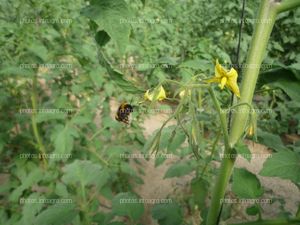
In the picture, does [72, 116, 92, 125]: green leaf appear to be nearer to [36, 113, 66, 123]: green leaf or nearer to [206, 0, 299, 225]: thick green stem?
[36, 113, 66, 123]: green leaf

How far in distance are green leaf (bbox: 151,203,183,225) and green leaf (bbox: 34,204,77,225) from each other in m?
0.26

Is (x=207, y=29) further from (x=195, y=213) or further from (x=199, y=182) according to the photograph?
(x=199, y=182)

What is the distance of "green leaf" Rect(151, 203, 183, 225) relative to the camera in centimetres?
114

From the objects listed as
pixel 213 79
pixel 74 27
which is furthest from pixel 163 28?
pixel 213 79

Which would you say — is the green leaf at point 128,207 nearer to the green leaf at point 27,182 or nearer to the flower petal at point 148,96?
the flower petal at point 148,96

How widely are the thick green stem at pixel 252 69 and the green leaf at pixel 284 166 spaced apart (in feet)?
0.37

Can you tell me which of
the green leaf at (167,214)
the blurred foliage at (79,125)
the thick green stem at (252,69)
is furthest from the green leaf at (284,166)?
the green leaf at (167,214)

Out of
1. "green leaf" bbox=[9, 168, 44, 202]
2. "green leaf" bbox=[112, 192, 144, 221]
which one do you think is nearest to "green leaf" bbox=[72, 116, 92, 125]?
"green leaf" bbox=[9, 168, 44, 202]

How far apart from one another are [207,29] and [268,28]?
13.5 feet

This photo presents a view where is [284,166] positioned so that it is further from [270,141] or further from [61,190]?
[61,190]

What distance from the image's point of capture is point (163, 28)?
152 inches

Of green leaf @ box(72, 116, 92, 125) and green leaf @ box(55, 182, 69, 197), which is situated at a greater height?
green leaf @ box(72, 116, 92, 125)

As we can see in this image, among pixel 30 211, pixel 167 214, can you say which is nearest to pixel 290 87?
pixel 167 214

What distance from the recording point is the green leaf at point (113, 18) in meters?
0.58
